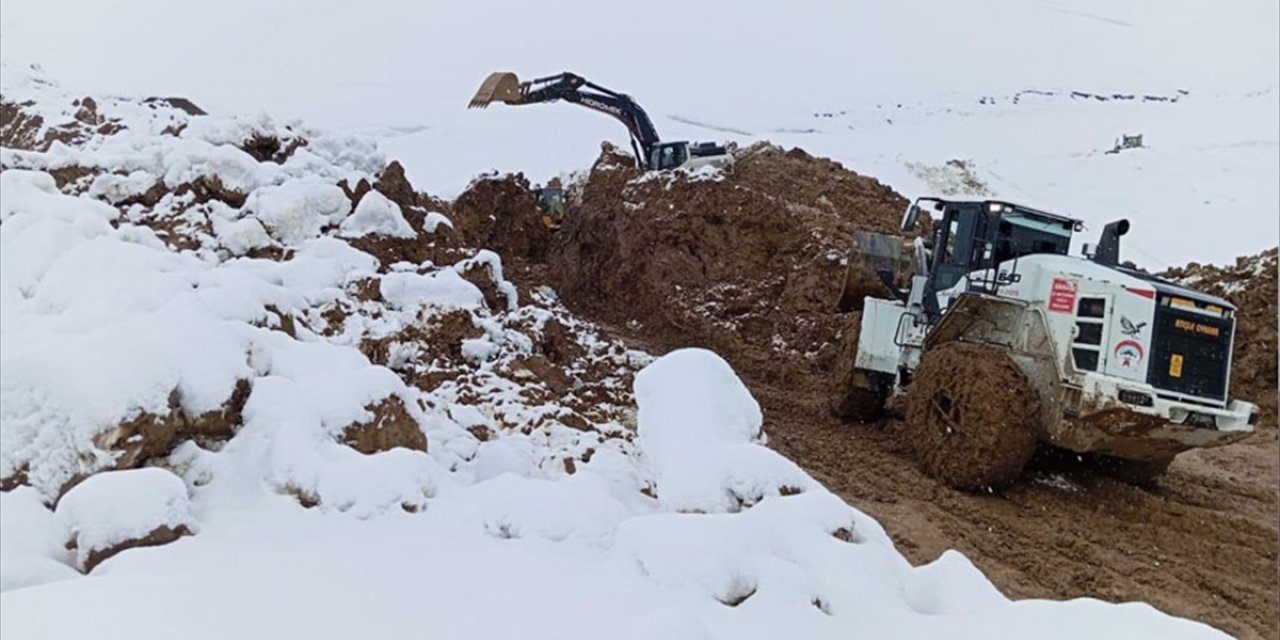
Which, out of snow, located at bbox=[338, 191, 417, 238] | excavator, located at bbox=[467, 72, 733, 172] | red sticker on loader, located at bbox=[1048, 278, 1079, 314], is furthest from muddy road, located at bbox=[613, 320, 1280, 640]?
excavator, located at bbox=[467, 72, 733, 172]

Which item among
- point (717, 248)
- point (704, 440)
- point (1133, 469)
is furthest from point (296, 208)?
point (1133, 469)

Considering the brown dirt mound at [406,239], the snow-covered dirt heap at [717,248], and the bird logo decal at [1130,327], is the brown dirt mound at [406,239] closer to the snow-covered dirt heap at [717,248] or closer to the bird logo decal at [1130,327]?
the snow-covered dirt heap at [717,248]

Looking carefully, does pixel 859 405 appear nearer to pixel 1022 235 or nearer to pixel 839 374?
pixel 839 374

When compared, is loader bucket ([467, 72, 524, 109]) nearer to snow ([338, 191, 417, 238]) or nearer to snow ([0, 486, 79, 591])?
snow ([338, 191, 417, 238])

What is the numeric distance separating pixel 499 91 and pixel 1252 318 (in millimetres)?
11406

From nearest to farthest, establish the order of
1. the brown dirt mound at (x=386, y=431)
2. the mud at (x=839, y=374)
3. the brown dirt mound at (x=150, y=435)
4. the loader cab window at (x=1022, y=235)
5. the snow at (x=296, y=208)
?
Answer: the brown dirt mound at (x=150, y=435)
the brown dirt mound at (x=386, y=431)
the mud at (x=839, y=374)
the snow at (x=296, y=208)
the loader cab window at (x=1022, y=235)

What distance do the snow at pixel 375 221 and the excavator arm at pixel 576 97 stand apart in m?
6.85

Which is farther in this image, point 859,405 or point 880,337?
point 859,405

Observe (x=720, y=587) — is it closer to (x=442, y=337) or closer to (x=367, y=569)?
(x=367, y=569)

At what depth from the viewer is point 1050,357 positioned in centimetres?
605

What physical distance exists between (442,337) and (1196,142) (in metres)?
25.1

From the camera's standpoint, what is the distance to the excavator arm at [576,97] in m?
13.5

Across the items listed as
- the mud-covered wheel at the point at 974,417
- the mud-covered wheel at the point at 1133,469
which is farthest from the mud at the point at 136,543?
the mud-covered wheel at the point at 1133,469

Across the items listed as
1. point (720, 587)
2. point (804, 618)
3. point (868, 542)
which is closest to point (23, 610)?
point (720, 587)
